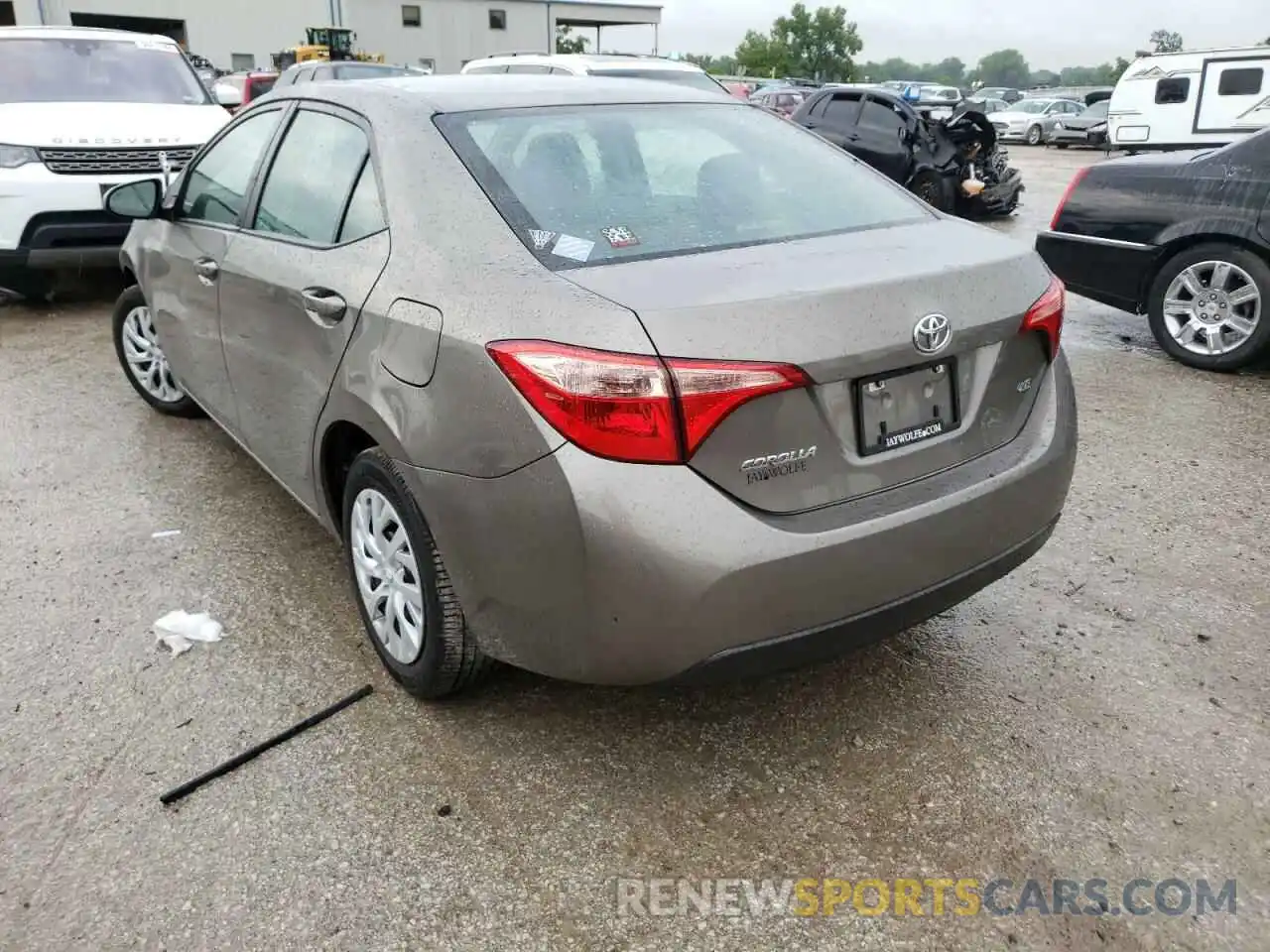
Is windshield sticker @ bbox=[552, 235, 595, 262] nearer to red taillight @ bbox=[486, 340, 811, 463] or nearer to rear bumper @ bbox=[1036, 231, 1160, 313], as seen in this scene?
red taillight @ bbox=[486, 340, 811, 463]

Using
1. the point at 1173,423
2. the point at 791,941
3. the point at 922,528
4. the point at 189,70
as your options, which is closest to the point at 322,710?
the point at 791,941

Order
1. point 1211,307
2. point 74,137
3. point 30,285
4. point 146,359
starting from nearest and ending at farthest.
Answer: point 146,359
point 1211,307
point 74,137
point 30,285

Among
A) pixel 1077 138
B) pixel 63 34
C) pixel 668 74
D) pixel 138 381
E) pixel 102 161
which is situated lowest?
pixel 138 381

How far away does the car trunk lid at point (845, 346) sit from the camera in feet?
6.91

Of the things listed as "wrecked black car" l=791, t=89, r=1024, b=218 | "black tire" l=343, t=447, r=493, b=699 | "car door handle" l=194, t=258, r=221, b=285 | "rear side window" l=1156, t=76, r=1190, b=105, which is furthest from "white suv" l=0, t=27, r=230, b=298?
"rear side window" l=1156, t=76, r=1190, b=105

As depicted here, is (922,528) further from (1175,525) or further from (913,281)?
(1175,525)

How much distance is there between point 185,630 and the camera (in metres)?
3.24

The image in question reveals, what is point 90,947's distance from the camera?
2.10 metres

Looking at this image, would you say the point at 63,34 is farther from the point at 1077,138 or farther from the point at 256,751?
the point at 1077,138

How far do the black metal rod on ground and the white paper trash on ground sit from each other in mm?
617

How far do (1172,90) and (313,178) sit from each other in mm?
19041

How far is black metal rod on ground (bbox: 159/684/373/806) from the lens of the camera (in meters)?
2.52

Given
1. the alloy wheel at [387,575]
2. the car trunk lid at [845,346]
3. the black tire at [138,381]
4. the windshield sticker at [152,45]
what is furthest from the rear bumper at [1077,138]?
the alloy wheel at [387,575]

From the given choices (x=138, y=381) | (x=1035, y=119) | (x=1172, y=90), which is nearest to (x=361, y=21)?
(x=1035, y=119)
